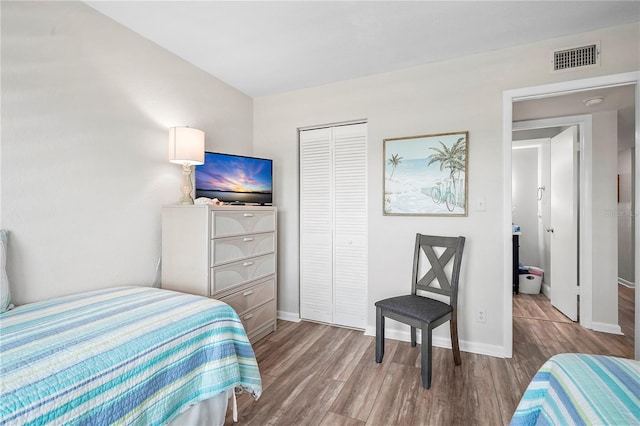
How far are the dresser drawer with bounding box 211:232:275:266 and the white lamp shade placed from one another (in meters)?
0.69

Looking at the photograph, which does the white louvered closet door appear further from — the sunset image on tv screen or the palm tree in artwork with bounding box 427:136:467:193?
the palm tree in artwork with bounding box 427:136:467:193

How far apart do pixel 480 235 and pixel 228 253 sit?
2110mm

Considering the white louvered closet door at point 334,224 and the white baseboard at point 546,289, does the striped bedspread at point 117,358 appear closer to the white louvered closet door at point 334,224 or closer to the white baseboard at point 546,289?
the white louvered closet door at point 334,224

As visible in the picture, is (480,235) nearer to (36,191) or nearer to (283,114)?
(283,114)

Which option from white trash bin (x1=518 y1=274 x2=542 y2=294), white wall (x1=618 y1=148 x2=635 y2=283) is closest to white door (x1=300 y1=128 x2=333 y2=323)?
white trash bin (x1=518 y1=274 x2=542 y2=294)

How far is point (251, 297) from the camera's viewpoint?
2.54 metres

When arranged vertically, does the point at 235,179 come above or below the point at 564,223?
above

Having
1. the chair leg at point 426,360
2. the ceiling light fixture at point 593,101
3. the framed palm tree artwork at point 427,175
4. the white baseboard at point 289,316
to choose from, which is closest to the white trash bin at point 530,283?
the ceiling light fixture at point 593,101

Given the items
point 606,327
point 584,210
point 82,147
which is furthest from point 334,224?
point 606,327

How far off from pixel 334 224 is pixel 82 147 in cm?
216

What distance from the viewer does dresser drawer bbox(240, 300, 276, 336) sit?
248 centimetres

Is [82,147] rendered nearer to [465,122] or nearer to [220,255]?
[220,255]

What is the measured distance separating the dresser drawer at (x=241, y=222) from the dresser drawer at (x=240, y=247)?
0.05 meters

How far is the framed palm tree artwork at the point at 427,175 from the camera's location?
97.2 inches
